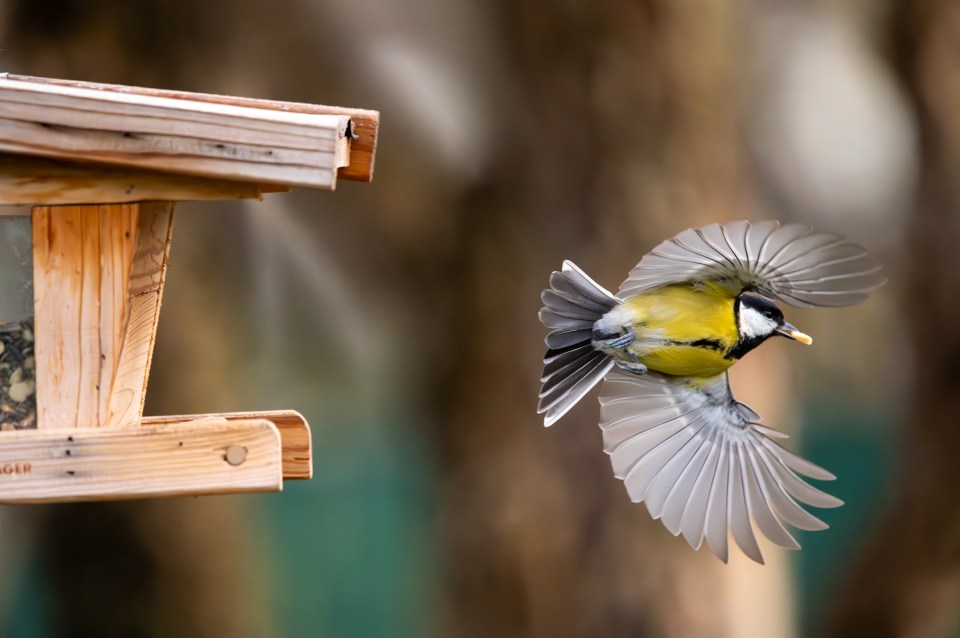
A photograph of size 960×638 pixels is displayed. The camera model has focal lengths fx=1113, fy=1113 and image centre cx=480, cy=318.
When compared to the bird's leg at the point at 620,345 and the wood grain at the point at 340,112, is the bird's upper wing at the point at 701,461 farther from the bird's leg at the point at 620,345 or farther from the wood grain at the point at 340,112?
the wood grain at the point at 340,112

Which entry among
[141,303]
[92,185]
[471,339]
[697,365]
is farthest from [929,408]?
[92,185]

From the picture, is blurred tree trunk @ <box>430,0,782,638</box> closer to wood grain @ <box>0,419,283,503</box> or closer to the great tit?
the great tit

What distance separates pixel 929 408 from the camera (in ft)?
12.5

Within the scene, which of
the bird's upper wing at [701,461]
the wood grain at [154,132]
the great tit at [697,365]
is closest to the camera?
the wood grain at [154,132]

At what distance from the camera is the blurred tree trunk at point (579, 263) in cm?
343

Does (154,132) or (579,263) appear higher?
(579,263)

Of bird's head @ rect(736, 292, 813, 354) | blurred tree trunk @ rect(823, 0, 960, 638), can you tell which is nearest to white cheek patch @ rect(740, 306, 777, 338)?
bird's head @ rect(736, 292, 813, 354)

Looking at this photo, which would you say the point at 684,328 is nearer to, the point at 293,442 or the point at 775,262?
the point at 775,262

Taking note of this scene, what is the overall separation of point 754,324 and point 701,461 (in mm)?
391

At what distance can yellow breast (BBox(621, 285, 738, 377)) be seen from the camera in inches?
89.1

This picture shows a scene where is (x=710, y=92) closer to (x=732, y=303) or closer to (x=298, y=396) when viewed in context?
(x=732, y=303)

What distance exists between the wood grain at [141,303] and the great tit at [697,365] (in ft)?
2.85

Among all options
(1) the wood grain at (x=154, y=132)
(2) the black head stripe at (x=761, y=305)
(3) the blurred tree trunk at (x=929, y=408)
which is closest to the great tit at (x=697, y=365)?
(2) the black head stripe at (x=761, y=305)

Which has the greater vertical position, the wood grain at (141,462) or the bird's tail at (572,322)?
the bird's tail at (572,322)
